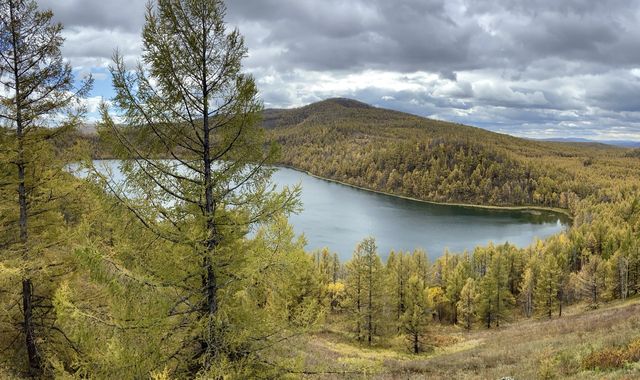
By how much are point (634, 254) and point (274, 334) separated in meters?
70.7

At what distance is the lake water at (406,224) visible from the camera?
9238 cm

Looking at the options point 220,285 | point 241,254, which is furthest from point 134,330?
point 241,254

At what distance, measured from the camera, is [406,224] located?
375ft

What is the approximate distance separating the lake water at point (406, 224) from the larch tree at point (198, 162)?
64.9 metres

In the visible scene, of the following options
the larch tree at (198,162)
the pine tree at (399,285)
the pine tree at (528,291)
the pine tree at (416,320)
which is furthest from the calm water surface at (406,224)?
the larch tree at (198,162)

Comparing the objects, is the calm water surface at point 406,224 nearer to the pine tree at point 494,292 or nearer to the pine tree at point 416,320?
the pine tree at point 494,292

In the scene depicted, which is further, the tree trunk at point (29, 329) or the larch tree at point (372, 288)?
the larch tree at point (372, 288)

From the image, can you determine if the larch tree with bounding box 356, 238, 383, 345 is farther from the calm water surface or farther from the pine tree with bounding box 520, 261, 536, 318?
the calm water surface

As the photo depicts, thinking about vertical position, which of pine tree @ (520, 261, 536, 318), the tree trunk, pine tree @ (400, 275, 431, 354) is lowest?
pine tree @ (520, 261, 536, 318)

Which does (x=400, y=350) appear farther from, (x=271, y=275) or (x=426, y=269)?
(x=271, y=275)


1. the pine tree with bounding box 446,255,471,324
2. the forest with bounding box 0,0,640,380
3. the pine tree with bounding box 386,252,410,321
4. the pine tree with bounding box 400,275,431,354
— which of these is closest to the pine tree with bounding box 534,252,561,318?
the pine tree with bounding box 446,255,471,324

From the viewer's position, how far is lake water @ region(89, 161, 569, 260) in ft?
303

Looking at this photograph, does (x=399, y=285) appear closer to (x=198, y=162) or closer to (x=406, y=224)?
(x=198, y=162)

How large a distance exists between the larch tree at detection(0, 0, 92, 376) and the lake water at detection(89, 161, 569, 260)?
61622 millimetres
